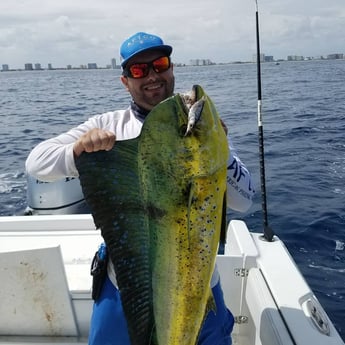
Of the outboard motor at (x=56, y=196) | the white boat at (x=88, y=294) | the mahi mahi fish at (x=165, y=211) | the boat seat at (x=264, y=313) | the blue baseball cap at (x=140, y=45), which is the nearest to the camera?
the mahi mahi fish at (x=165, y=211)

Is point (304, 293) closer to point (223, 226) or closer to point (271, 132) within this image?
point (223, 226)

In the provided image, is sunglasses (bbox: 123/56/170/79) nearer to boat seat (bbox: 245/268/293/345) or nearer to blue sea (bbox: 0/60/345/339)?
blue sea (bbox: 0/60/345/339)

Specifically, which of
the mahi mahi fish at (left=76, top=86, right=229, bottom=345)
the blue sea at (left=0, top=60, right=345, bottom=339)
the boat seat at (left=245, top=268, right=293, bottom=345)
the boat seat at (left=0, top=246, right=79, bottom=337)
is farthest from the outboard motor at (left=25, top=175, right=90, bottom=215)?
the mahi mahi fish at (left=76, top=86, right=229, bottom=345)

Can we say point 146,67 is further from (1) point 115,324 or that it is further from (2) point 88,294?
(2) point 88,294

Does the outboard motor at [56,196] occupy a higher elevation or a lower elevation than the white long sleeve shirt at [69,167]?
lower

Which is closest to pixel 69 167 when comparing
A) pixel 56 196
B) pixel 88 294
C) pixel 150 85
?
pixel 150 85

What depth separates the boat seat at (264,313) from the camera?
2.74 meters

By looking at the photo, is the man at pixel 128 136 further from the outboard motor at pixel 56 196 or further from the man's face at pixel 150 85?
the outboard motor at pixel 56 196

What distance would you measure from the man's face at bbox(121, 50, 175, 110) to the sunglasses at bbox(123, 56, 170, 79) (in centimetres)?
1

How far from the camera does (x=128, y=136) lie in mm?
2344

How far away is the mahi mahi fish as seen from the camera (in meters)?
1.54

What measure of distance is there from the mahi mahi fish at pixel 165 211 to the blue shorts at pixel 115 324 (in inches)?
17.1

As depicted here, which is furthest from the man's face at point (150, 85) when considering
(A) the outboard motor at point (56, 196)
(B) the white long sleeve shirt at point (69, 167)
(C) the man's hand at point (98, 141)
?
(A) the outboard motor at point (56, 196)

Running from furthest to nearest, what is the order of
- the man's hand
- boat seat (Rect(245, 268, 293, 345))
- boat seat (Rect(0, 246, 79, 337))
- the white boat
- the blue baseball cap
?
boat seat (Rect(0, 246, 79, 337))
the white boat
boat seat (Rect(245, 268, 293, 345))
the blue baseball cap
the man's hand
